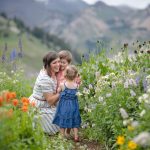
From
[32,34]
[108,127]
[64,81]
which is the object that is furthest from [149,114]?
[32,34]

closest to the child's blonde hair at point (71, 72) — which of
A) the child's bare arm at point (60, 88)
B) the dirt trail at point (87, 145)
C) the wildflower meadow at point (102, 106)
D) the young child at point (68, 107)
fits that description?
the young child at point (68, 107)

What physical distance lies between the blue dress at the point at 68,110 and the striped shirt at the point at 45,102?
32 centimetres

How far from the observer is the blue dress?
7.36 metres

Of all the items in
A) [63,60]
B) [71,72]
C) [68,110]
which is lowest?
[68,110]

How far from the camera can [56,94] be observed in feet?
25.1

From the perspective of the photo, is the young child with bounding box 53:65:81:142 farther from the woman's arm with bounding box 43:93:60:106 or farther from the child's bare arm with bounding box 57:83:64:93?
the woman's arm with bounding box 43:93:60:106

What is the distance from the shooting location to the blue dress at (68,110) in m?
7.36

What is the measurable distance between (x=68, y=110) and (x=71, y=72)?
68 centimetres

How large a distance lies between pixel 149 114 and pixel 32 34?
11419 centimetres

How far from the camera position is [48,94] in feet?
25.1

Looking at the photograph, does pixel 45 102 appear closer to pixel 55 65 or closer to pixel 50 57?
pixel 55 65

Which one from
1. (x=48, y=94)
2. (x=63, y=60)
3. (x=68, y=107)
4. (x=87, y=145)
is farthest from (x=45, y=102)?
(x=87, y=145)

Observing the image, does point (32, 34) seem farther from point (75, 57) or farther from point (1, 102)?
point (1, 102)

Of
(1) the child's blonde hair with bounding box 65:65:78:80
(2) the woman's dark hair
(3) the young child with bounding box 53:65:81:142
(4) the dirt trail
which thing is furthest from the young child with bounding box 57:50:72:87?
(4) the dirt trail
